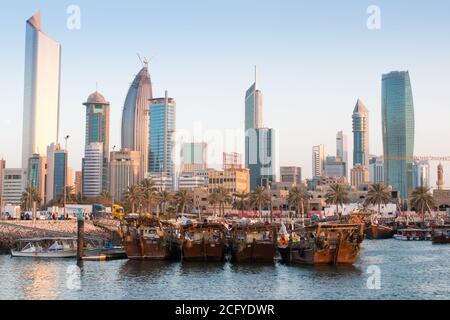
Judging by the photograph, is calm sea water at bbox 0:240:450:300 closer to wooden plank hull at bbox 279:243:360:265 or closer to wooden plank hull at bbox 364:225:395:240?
wooden plank hull at bbox 279:243:360:265

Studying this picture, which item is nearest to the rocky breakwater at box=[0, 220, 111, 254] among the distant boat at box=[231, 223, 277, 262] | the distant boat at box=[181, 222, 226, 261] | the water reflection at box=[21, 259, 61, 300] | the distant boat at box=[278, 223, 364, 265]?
the water reflection at box=[21, 259, 61, 300]

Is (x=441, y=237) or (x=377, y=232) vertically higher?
(x=441, y=237)

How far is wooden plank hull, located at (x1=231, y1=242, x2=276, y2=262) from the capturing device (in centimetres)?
8812

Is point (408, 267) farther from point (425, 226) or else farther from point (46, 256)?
point (425, 226)

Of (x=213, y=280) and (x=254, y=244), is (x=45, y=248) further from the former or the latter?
(x=213, y=280)

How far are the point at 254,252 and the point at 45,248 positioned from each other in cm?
3237

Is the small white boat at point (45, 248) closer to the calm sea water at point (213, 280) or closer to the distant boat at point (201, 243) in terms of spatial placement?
the calm sea water at point (213, 280)

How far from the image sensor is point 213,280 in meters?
69.5

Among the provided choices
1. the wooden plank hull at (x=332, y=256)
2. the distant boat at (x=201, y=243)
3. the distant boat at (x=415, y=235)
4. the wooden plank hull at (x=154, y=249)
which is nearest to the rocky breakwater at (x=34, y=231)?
the wooden plank hull at (x=154, y=249)

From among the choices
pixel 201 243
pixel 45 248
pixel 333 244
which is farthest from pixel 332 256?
pixel 45 248

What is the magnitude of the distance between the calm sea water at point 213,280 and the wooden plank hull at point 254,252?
3445 millimetres

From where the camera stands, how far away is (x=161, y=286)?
65.1 m

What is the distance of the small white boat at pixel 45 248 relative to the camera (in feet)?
315
